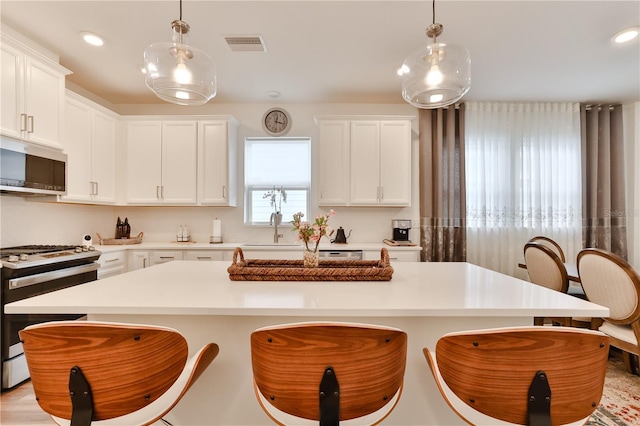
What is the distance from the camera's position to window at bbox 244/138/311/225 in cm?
414

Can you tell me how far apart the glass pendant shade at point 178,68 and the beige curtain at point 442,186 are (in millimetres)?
2996

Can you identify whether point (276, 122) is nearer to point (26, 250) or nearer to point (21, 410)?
point (26, 250)

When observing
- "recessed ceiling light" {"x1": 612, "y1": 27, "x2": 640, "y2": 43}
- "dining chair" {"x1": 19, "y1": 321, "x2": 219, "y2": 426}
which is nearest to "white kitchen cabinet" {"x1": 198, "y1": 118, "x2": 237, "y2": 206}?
"dining chair" {"x1": 19, "y1": 321, "x2": 219, "y2": 426}

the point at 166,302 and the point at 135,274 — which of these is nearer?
the point at 166,302

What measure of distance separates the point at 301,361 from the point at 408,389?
76 cm

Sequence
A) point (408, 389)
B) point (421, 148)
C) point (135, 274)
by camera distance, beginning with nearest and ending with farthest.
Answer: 1. point (408, 389)
2. point (135, 274)
3. point (421, 148)

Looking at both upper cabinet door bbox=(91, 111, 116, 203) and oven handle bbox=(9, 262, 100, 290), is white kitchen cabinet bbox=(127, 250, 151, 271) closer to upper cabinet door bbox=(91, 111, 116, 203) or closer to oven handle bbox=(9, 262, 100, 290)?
oven handle bbox=(9, 262, 100, 290)

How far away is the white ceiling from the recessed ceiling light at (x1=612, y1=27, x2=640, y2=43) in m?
0.06

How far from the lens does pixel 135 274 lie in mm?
1782

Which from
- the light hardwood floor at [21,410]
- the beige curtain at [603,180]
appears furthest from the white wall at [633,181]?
the light hardwood floor at [21,410]

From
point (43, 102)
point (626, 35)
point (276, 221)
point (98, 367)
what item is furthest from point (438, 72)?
point (43, 102)

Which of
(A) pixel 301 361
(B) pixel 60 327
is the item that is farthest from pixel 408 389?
(B) pixel 60 327

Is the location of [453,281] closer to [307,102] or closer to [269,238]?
[269,238]

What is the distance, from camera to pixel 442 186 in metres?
3.96
